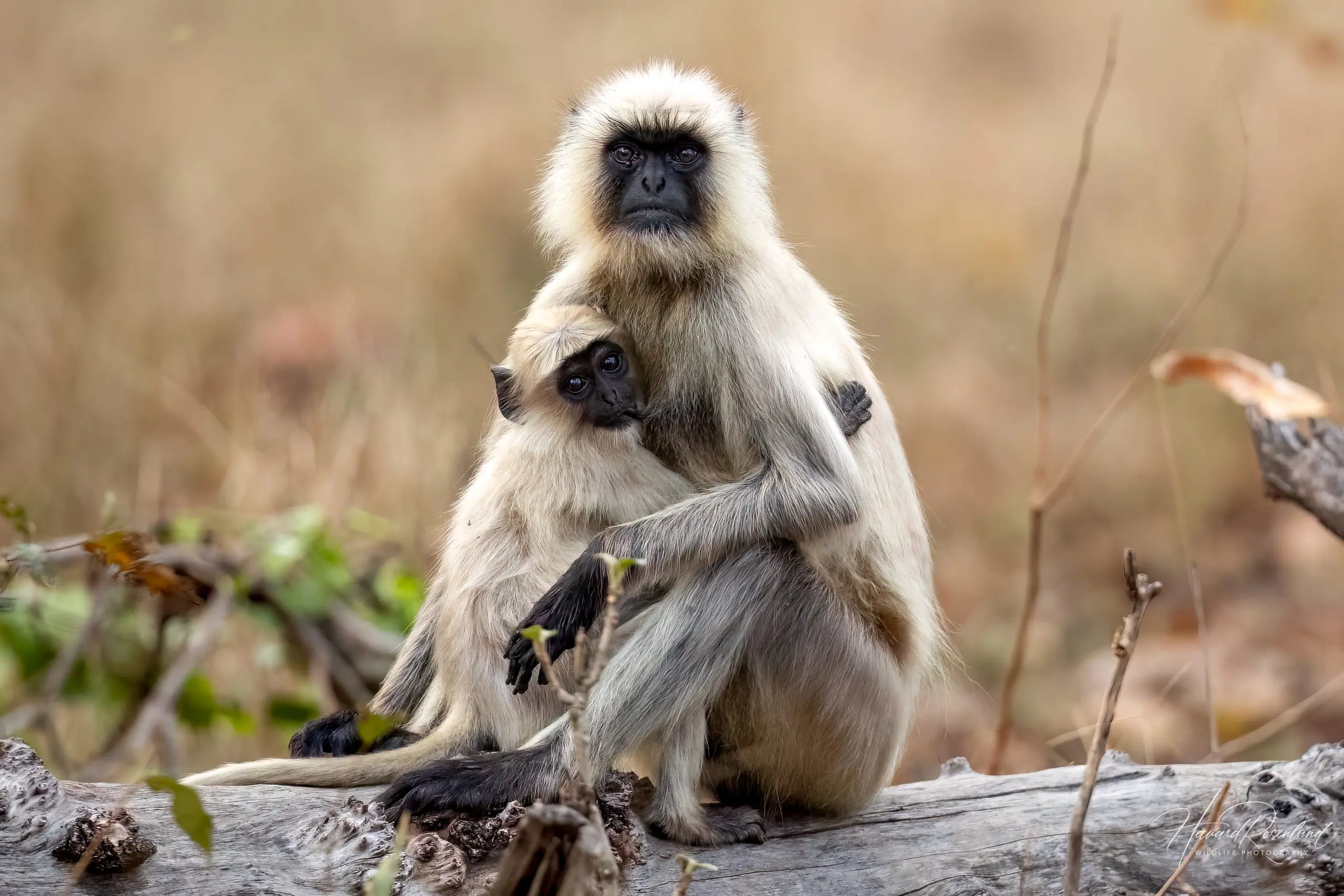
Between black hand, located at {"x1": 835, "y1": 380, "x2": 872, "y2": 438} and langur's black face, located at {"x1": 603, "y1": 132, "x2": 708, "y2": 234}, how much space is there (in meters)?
0.57

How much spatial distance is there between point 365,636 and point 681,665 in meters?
3.04

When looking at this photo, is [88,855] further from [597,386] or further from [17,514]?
[597,386]

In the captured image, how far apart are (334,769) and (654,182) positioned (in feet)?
5.24

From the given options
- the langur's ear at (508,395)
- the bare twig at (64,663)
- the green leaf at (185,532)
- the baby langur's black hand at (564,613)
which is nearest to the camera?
the baby langur's black hand at (564,613)

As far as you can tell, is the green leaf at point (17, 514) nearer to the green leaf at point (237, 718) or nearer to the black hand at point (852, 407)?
the green leaf at point (237, 718)

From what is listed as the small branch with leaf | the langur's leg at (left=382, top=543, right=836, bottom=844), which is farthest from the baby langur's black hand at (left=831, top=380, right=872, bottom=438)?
the small branch with leaf

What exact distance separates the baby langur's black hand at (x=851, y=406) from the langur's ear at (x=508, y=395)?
2.62 feet

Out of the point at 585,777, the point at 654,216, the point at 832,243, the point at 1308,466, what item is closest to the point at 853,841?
the point at 585,777

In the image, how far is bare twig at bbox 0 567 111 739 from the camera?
437 centimetres

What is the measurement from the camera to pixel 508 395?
3322 millimetres

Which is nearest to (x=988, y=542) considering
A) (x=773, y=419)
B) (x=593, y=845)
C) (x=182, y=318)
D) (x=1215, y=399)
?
(x=1215, y=399)

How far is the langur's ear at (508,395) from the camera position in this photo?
10.9 feet

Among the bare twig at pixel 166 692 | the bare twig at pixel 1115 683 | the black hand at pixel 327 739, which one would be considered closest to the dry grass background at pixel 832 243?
the bare twig at pixel 166 692

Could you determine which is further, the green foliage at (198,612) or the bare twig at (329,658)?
the bare twig at (329,658)
